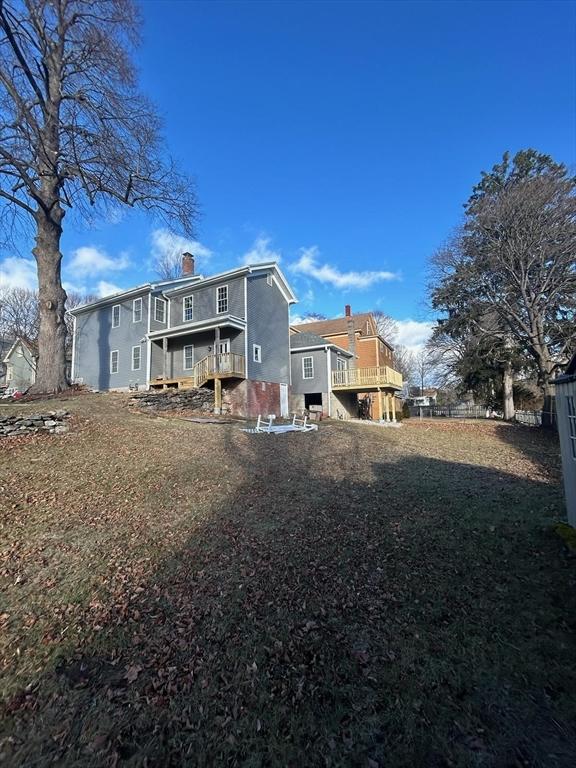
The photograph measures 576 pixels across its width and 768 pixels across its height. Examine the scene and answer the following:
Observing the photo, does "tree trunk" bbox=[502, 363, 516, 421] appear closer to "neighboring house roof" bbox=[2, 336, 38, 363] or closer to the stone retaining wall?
the stone retaining wall

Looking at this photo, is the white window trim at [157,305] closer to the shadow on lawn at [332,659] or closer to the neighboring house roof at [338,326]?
the neighboring house roof at [338,326]

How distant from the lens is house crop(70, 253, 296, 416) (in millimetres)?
19234

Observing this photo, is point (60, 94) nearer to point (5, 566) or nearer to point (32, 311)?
point (5, 566)

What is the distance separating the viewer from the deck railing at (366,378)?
21.6m

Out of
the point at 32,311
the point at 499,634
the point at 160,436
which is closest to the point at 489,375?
the point at 160,436

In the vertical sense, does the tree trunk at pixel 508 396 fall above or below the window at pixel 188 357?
below

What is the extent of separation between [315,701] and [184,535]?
3127 mm

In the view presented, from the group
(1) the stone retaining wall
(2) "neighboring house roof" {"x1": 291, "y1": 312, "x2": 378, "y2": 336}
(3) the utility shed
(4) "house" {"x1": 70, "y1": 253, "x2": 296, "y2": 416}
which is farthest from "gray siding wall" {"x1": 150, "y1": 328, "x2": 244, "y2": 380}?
(3) the utility shed

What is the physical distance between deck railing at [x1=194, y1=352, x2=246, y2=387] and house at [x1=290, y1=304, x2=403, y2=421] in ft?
20.6

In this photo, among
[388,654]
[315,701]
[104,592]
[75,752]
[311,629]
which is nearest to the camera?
[75,752]

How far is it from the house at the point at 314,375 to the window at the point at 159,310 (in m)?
8.29

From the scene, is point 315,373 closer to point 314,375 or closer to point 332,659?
point 314,375

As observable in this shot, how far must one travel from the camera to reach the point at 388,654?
3123 millimetres

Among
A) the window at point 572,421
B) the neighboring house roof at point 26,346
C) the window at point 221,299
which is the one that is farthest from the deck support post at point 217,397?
the neighboring house roof at point 26,346
